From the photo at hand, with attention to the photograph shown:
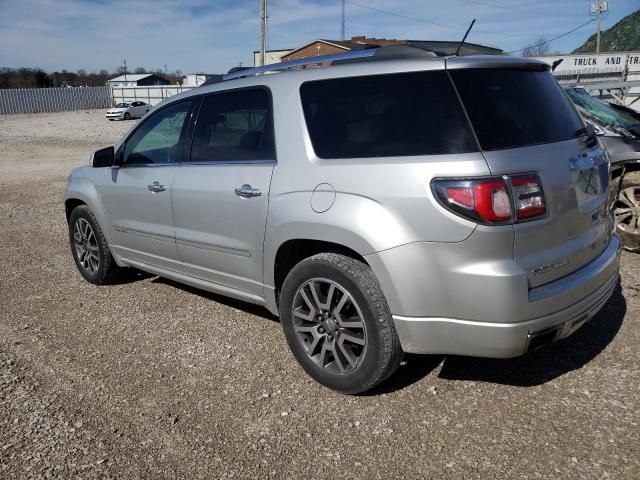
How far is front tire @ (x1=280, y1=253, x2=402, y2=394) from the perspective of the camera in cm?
297

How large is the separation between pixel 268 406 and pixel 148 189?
2068 millimetres

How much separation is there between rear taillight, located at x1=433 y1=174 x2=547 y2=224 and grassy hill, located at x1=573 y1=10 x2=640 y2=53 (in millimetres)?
83310

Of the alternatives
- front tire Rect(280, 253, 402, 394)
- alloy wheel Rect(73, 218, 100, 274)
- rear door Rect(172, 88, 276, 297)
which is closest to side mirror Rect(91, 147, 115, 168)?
alloy wheel Rect(73, 218, 100, 274)

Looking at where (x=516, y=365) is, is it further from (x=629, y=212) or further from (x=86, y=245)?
(x=86, y=245)

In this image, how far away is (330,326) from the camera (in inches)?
127

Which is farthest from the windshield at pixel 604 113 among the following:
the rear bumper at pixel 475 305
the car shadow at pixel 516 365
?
the rear bumper at pixel 475 305

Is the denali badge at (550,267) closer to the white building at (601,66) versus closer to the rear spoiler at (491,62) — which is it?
the rear spoiler at (491,62)

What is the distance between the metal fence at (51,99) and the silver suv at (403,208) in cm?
5552

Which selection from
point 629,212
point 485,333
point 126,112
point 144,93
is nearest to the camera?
point 485,333

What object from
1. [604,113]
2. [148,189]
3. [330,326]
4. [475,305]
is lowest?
[330,326]

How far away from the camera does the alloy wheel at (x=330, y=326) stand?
3.12 meters

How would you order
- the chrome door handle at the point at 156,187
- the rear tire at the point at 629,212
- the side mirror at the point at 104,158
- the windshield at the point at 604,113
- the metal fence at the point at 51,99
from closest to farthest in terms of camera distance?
1. the chrome door handle at the point at 156,187
2. the side mirror at the point at 104,158
3. the rear tire at the point at 629,212
4. the windshield at the point at 604,113
5. the metal fence at the point at 51,99

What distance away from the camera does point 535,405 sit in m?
3.09

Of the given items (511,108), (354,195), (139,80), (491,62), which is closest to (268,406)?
(354,195)
